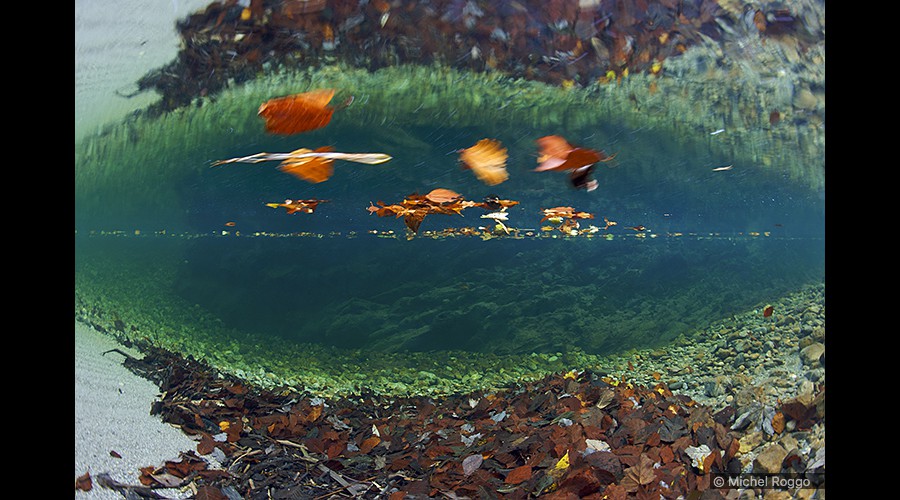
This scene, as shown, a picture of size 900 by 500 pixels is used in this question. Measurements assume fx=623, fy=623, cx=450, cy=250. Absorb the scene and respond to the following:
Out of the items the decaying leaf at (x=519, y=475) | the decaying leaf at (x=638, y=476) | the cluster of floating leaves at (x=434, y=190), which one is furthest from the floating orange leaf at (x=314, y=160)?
the decaying leaf at (x=638, y=476)

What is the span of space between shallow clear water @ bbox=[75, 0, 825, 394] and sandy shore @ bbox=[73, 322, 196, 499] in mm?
178

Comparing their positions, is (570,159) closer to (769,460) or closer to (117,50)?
(769,460)

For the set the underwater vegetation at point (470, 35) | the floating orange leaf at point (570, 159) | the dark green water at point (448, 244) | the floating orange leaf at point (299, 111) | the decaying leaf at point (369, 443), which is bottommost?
the decaying leaf at point (369, 443)

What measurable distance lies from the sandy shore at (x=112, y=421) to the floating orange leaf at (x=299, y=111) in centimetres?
57

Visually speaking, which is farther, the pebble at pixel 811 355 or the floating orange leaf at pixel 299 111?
the pebble at pixel 811 355

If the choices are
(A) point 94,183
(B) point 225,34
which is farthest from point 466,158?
(A) point 94,183

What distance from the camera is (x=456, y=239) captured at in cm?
116

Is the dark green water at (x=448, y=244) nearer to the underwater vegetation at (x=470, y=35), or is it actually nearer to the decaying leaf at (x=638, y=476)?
the underwater vegetation at (x=470, y=35)

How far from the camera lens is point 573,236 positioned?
1.17m

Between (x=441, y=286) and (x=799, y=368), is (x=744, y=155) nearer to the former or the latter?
(x=799, y=368)

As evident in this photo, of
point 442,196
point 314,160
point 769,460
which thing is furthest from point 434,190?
point 769,460

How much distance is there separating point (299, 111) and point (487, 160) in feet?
1.18

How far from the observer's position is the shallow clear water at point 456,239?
3.77ft

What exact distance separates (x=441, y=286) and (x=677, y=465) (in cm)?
55
